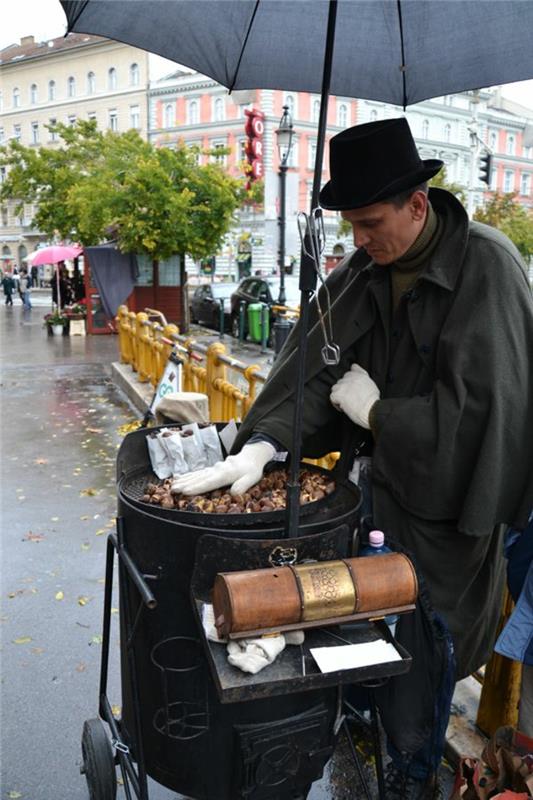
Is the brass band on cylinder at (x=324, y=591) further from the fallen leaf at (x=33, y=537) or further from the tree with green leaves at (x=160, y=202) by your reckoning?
the tree with green leaves at (x=160, y=202)

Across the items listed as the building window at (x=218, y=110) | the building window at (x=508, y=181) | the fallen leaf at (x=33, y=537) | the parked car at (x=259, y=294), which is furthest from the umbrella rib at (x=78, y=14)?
the building window at (x=508, y=181)

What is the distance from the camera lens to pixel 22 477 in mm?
6695

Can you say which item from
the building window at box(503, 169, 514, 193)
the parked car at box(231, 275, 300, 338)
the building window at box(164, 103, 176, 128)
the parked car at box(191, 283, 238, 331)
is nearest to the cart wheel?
the parked car at box(231, 275, 300, 338)

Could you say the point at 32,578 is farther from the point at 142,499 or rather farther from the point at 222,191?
the point at 222,191

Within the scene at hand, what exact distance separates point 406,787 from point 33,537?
137 inches

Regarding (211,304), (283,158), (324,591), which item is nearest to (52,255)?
(211,304)

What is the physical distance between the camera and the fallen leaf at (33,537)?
5.15 meters

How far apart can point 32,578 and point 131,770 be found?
8.12 feet

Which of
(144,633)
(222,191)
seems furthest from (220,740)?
(222,191)

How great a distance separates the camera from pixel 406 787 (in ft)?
8.45

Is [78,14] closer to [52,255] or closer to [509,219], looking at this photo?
[52,255]

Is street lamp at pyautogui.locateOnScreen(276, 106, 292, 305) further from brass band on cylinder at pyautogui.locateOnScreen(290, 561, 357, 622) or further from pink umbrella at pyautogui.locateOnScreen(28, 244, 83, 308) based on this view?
brass band on cylinder at pyautogui.locateOnScreen(290, 561, 357, 622)

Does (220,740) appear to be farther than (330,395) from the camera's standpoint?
No

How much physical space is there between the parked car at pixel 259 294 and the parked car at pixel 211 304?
1.64m
